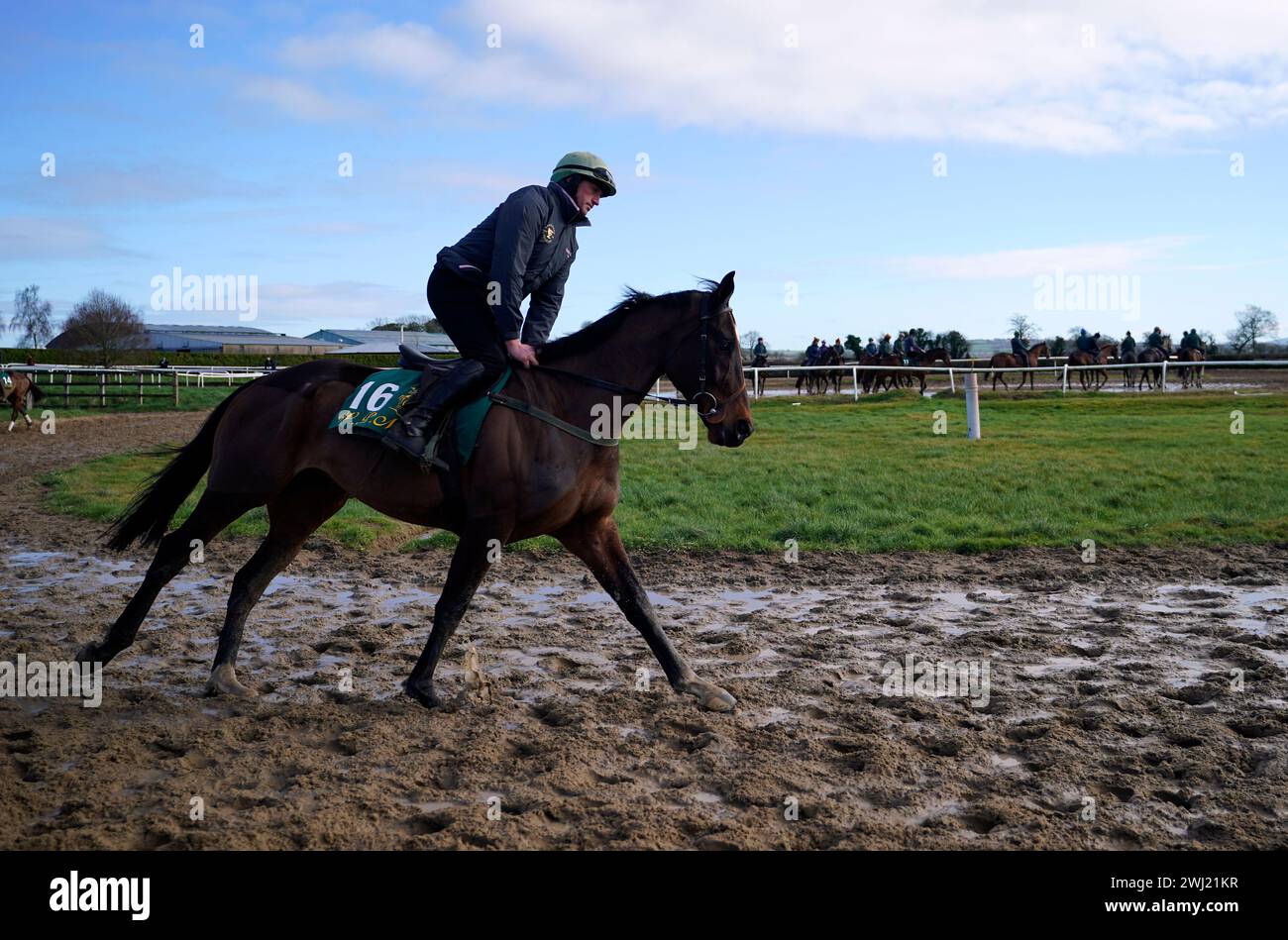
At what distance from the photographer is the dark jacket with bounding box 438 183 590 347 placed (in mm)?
5602

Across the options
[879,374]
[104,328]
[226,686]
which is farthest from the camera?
[104,328]

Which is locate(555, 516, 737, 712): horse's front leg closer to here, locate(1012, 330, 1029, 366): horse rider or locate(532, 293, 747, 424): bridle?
locate(532, 293, 747, 424): bridle

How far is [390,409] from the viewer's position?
5.82 metres

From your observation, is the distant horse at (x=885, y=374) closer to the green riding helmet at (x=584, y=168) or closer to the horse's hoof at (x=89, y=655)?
the green riding helmet at (x=584, y=168)

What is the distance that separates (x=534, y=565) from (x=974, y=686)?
16.0ft

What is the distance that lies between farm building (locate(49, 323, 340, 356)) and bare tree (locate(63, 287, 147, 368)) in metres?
26.7

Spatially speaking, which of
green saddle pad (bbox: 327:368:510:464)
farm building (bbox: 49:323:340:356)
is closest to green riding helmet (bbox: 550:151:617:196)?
green saddle pad (bbox: 327:368:510:464)

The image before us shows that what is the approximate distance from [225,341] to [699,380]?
112438 mm

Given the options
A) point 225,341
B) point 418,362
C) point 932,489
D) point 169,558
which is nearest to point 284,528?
A: point 169,558

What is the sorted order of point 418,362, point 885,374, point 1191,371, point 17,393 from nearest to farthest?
point 418,362 < point 17,393 < point 1191,371 < point 885,374

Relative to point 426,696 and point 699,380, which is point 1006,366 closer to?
point 699,380

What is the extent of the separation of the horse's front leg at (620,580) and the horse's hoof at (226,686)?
1998mm

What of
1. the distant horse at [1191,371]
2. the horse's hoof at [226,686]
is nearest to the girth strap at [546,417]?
the horse's hoof at [226,686]
